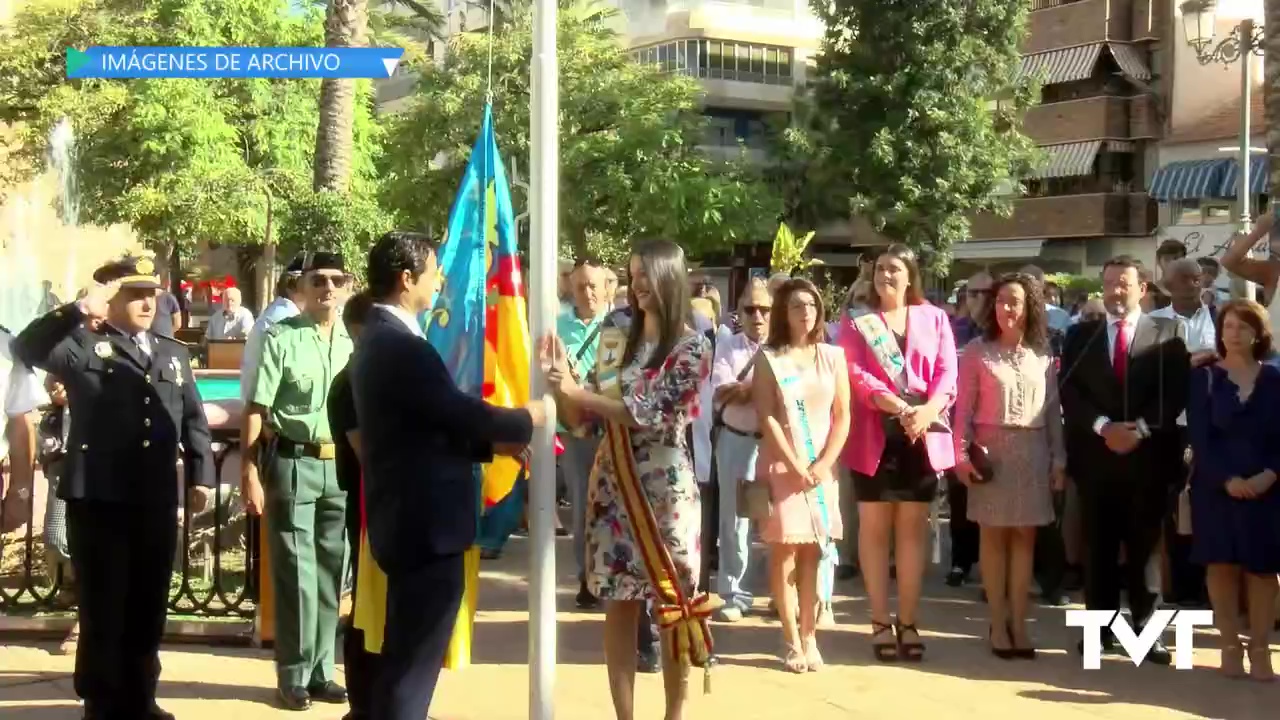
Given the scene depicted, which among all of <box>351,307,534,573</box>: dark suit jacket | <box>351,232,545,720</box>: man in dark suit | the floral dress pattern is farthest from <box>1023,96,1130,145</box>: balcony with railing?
<box>351,307,534,573</box>: dark suit jacket

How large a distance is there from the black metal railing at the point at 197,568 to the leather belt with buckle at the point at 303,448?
0.75 m

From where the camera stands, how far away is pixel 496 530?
534 centimetres

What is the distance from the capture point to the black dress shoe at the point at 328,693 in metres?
6.38

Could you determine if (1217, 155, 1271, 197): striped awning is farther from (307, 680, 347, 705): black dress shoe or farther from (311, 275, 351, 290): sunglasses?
(307, 680, 347, 705): black dress shoe

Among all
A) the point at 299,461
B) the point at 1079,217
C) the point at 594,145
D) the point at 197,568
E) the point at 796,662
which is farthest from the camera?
the point at 1079,217

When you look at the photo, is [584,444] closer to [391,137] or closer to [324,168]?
[324,168]

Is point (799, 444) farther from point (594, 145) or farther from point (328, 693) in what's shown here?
point (594, 145)

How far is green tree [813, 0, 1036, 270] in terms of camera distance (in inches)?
1375

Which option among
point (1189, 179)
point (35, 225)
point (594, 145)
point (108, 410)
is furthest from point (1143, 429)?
point (35, 225)

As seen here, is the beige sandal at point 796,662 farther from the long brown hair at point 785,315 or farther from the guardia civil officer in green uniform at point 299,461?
the guardia civil officer in green uniform at point 299,461

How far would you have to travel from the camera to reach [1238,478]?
22.6 ft

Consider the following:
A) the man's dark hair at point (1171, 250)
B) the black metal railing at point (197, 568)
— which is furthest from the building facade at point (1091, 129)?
the black metal railing at point (197, 568)

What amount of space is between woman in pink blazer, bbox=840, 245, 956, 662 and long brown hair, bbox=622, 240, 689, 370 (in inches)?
82.0

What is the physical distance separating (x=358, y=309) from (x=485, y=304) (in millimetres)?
476
